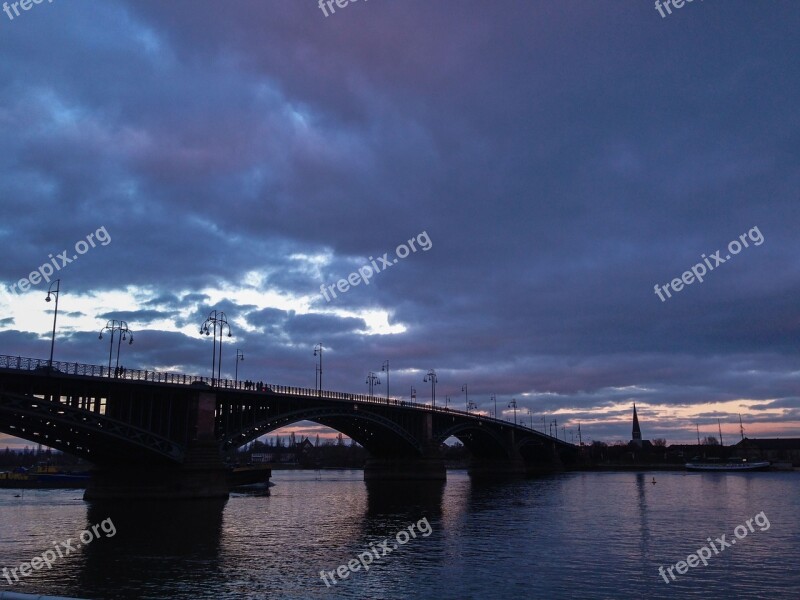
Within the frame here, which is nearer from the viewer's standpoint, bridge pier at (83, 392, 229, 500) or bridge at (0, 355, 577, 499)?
bridge at (0, 355, 577, 499)

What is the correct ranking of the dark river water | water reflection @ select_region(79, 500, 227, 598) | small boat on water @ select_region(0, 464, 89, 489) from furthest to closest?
small boat on water @ select_region(0, 464, 89, 489) → water reflection @ select_region(79, 500, 227, 598) → the dark river water

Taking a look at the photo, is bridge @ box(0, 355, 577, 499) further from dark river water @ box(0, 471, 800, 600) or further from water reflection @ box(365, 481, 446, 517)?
water reflection @ box(365, 481, 446, 517)

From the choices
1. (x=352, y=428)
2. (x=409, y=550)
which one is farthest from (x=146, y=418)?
(x=352, y=428)

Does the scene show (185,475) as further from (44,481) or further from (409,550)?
(44,481)

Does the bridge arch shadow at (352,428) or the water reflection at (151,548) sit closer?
the water reflection at (151,548)

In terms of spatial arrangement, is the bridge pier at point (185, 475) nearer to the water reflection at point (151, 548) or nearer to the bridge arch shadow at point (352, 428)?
the bridge arch shadow at point (352, 428)

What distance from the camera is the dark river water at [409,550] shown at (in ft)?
89.3

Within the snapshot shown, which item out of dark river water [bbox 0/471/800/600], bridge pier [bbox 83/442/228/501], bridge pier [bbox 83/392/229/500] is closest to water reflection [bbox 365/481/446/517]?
dark river water [bbox 0/471/800/600]

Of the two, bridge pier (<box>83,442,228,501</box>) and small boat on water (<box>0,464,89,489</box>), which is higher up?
bridge pier (<box>83,442,228,501</box>)

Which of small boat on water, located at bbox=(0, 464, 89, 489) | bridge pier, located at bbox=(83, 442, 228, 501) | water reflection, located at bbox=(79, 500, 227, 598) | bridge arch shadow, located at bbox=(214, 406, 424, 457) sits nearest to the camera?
water reflection, located at bbox=(79, 500, 227, 598)

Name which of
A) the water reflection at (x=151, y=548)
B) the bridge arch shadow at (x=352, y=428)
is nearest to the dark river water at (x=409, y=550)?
the water reflection at (x=151, y=548)

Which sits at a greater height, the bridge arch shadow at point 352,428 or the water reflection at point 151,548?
the bridge arch shadow at point 352,428

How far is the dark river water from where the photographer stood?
27233mm

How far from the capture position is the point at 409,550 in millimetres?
37656
